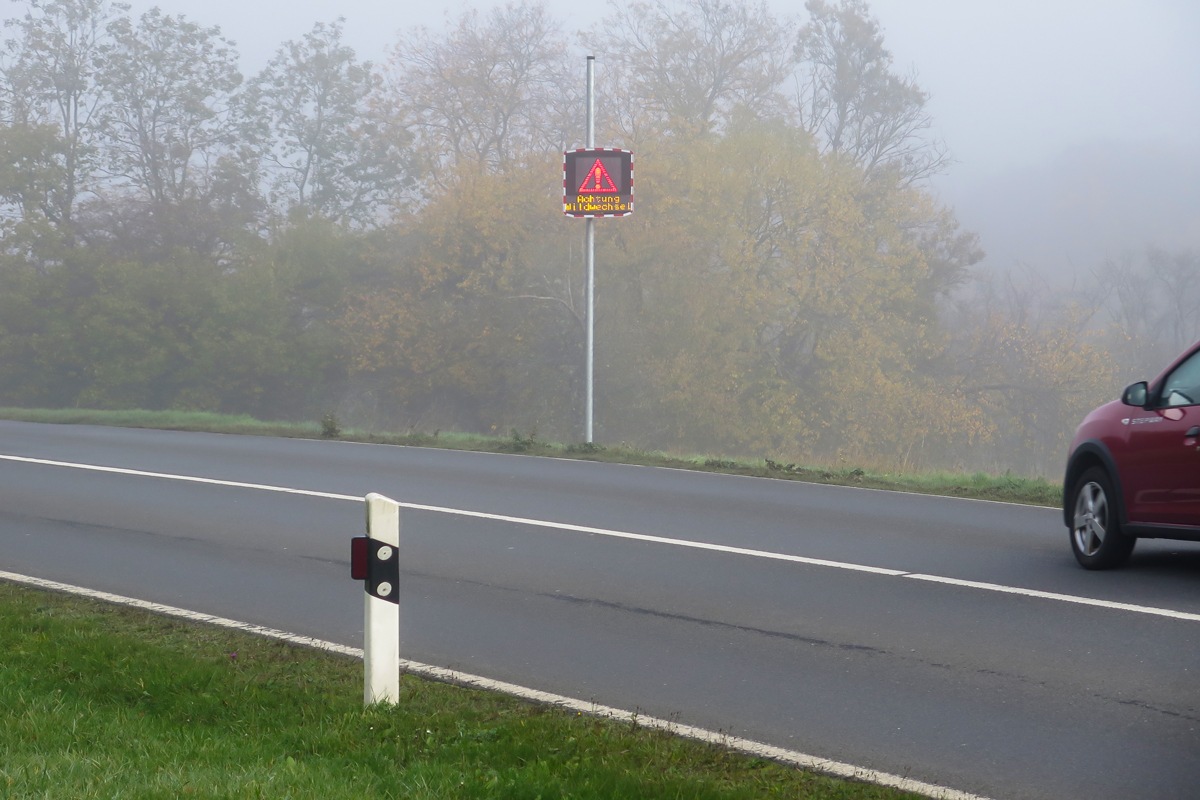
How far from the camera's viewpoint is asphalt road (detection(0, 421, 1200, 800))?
577 centimetres

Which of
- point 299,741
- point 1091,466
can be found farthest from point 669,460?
point 299,741

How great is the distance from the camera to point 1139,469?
888 centimetres

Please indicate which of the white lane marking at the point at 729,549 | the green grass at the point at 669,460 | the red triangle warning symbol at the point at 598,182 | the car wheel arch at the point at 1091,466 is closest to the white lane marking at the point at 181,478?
the white lane marking at the point at 729,549

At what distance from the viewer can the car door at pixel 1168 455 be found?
334 inches

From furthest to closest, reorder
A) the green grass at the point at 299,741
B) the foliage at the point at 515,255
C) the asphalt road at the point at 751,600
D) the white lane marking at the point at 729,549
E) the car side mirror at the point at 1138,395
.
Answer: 1. the foliage at the point at 515,255
2. the car side mirror at the point at 1138,395
3. the white lane marking at the point at 729,549
4. the asphalt road at the point at 751,600
5. the green grass at the point at 299,741

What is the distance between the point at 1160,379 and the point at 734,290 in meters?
40.0

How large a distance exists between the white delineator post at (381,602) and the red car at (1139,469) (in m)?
5.21

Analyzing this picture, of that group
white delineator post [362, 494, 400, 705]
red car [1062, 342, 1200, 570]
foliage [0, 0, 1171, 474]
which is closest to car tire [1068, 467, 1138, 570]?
red car [1062, 342, 1200, 570]

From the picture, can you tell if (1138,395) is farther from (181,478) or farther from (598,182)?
(598,182)

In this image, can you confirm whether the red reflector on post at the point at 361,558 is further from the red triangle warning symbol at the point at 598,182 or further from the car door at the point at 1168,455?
the red triangle warning symbol at the point at 598,182

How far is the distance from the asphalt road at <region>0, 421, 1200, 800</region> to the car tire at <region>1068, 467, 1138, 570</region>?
0.19 m

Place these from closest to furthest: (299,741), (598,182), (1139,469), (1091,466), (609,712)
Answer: (299,741) → (609,712) → (1139,469) → (1091,466) → (598,182)

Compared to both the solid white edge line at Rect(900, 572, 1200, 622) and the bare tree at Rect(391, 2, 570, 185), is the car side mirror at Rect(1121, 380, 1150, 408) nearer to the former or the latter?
the solid white edge line at Rect(900, 572, 1200, 622)

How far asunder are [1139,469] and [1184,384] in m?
0.60
